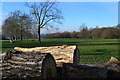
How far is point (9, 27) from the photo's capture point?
40875 millimetres

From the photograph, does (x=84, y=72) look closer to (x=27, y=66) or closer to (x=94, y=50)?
(x=27, y=66)

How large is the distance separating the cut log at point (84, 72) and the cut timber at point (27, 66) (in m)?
0.47

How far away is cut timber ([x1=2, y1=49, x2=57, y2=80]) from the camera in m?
3.94

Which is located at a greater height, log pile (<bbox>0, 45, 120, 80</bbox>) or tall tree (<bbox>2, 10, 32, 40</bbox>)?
tall tree (<bbox>2, 10, 32, 40</bbox>)

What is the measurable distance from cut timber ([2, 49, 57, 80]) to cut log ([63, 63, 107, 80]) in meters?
0.47

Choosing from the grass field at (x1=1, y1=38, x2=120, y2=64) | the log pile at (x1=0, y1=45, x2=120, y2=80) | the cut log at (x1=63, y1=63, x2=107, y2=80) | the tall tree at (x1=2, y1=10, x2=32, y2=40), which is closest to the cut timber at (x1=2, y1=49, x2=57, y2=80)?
the log pile at (x1=0, y1=45, x2=120, y2=80)

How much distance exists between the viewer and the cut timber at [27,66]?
12.9ft

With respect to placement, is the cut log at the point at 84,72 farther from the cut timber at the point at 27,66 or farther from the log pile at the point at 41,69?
the cut timber at the point at 27,66

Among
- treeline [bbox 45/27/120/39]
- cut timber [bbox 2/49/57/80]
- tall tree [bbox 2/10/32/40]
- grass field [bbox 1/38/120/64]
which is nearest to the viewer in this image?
cut timber [bbox 2/49/57/80]

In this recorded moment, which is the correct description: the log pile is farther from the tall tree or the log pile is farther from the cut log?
the tall tree

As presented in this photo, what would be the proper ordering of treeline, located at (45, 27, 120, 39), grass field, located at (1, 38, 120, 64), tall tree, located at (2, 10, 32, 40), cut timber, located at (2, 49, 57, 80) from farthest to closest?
treeline, located at (45, 27, 120, 39), tall tree, located at (2, 10, 32, 40), grass field, located at (1, 38, 120, 64), cut timber, located at (2, 49, 57, 80)

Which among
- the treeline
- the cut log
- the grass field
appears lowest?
the grass field

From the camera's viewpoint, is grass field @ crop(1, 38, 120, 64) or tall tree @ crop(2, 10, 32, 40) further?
tall tree @ crop(2, 10, 32, 40)

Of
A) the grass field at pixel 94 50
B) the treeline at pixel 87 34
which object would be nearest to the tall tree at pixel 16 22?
the grass field at pixel 94 50
